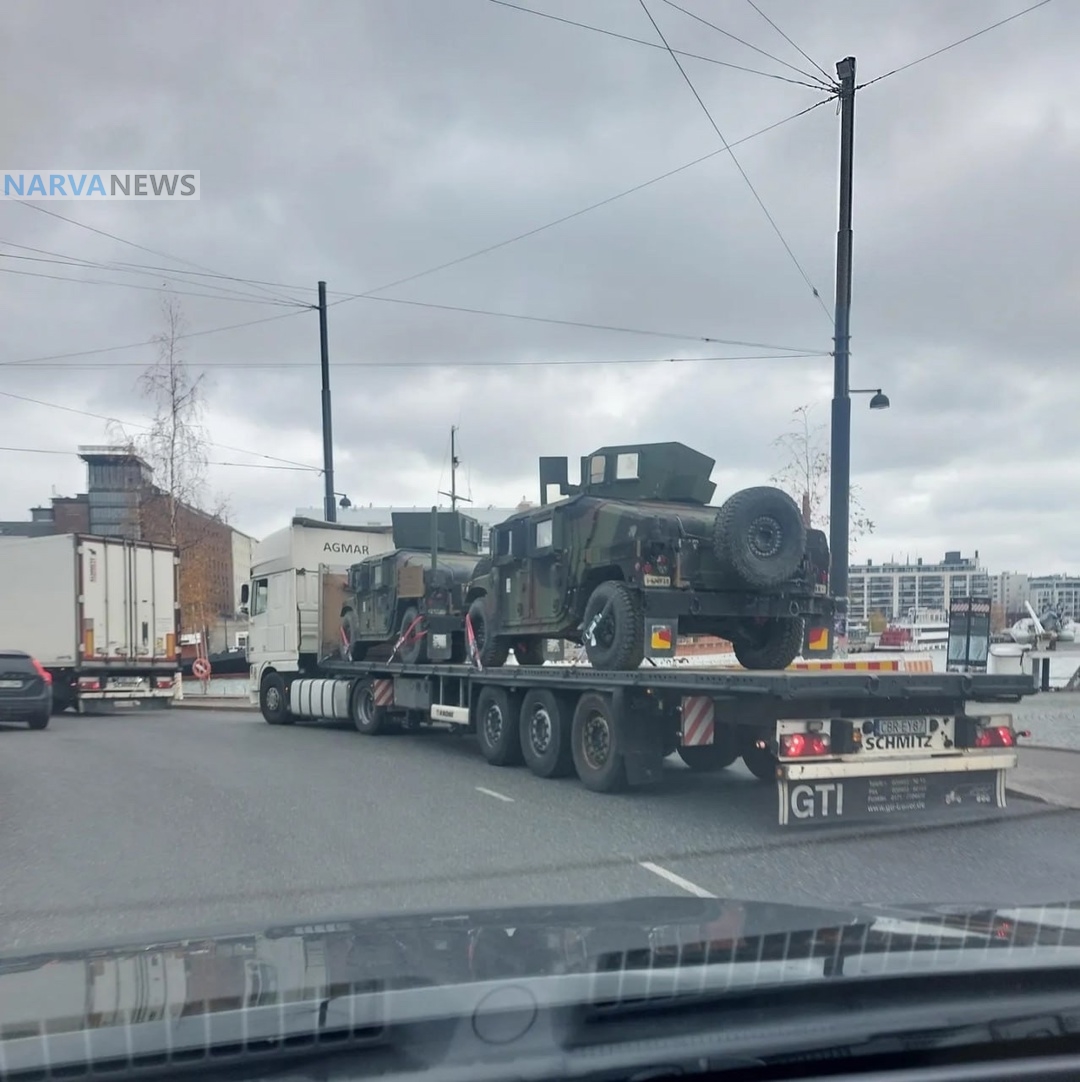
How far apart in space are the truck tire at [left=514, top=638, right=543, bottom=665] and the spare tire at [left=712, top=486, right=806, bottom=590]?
11.3 feet

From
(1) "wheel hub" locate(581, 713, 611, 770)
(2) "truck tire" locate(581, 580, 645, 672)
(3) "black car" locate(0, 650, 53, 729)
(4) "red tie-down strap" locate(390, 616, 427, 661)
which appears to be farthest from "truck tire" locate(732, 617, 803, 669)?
(3) "black car" locate(0, 650, 53, 729)

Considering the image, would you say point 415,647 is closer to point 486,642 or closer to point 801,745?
point 486,642

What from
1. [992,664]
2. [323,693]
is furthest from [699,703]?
[992,664]

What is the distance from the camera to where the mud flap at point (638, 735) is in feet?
32.9

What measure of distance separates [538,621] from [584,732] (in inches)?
78.0

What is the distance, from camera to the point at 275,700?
66.5ft

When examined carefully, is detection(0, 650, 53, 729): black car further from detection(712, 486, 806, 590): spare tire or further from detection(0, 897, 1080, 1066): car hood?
detection(0, 897, 1080, 1066): car hood

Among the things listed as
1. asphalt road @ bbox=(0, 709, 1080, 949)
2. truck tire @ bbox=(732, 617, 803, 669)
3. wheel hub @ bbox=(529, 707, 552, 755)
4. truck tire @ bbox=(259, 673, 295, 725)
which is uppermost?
truck tire @ bbox=(732, 617, 803, 669)

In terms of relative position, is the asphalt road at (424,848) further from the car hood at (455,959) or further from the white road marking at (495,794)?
the car hood at (455,959)

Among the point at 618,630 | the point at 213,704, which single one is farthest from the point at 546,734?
the point at 213,704

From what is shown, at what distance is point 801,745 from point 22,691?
582 inches

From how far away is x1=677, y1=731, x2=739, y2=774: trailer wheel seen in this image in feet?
35.8

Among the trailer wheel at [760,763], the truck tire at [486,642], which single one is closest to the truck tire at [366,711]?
the truck tire at [486,642]

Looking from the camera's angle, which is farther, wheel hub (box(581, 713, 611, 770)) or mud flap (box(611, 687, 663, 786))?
wheel hub (box(581, 713, 611, 770))
